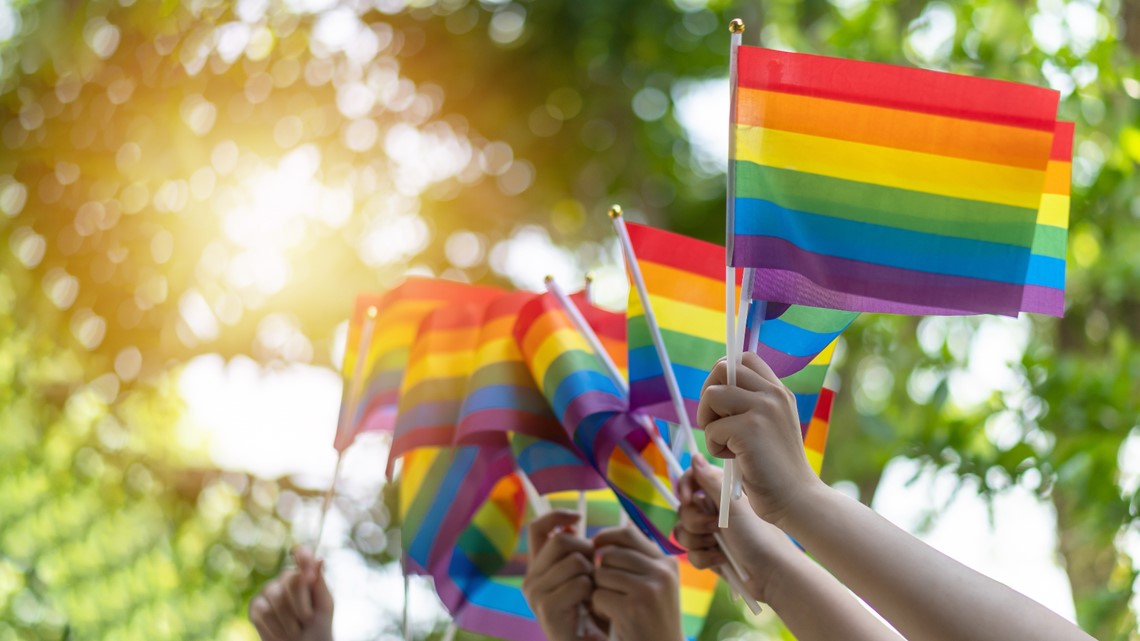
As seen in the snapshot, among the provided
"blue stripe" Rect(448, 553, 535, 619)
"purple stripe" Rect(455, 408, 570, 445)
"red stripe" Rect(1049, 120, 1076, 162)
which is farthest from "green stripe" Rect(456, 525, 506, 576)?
"red stripe" Rect(1049, 120, 1076, 162)

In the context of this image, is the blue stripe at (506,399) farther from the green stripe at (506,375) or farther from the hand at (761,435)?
the hand at (761,435)

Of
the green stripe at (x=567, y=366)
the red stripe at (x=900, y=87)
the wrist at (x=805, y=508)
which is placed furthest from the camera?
the green stripe at (x=567, y=366)

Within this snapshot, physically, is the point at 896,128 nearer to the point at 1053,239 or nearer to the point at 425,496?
the point at 1053,239

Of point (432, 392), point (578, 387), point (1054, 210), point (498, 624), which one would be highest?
point (1054, 210)

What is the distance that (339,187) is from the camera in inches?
199

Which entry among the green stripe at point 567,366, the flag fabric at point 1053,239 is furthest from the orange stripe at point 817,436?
the flag fabric at point 1053,239

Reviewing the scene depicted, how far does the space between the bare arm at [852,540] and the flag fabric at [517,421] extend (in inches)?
33.3

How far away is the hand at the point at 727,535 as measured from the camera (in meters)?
1.67

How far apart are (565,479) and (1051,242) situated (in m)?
1.03

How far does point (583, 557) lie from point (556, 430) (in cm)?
29

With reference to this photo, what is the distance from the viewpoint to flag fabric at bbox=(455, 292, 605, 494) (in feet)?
7.24

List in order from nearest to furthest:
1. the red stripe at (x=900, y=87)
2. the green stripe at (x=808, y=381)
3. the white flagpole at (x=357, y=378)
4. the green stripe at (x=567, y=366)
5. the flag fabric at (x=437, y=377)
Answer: the red stripe at (x=900, y=87), the green stripe at (x=808, y=381), the green stripe at (x=567, y=366), the flag fabric at (x=437, y=377), the white flagpole at (x=357, y=378)

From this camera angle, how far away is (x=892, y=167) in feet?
5.04

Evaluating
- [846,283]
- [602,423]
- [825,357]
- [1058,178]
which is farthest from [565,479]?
[1058,178]
